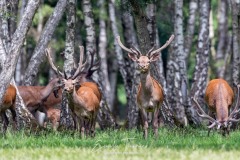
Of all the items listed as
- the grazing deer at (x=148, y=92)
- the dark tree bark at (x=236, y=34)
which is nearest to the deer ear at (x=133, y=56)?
the grazing deer at (x=148, y=92)

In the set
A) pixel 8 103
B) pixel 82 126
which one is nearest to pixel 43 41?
pixel 8 103

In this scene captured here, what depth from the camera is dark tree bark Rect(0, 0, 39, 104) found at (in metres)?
16.8

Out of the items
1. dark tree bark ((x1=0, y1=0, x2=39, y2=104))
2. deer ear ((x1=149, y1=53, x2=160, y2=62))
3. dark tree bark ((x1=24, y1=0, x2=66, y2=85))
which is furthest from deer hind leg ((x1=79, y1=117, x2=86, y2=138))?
dark tree bark ((x1=24, y1=0, x2=66, y2=85))

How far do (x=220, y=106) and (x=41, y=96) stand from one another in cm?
681

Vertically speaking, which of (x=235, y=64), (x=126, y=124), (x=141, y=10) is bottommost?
(x=126, y=124)

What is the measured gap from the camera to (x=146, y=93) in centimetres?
1798

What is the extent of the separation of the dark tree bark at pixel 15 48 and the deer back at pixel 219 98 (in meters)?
4.27

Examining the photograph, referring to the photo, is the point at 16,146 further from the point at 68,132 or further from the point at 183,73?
the point at 183,73

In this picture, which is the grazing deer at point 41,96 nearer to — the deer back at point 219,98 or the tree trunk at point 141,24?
the tree trunk at point 141,24

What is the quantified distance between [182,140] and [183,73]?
1066 cm

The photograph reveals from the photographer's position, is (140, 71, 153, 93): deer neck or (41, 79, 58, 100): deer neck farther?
(41, 79, 58, 100): deer neck

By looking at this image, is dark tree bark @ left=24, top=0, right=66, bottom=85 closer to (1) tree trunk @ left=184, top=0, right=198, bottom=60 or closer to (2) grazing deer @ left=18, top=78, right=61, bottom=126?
(2) grazing deer @ left=18, top=78, right=61, bottom=126

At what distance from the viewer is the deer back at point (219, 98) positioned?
1822cm

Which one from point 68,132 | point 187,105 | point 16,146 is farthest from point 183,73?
point 16,146
